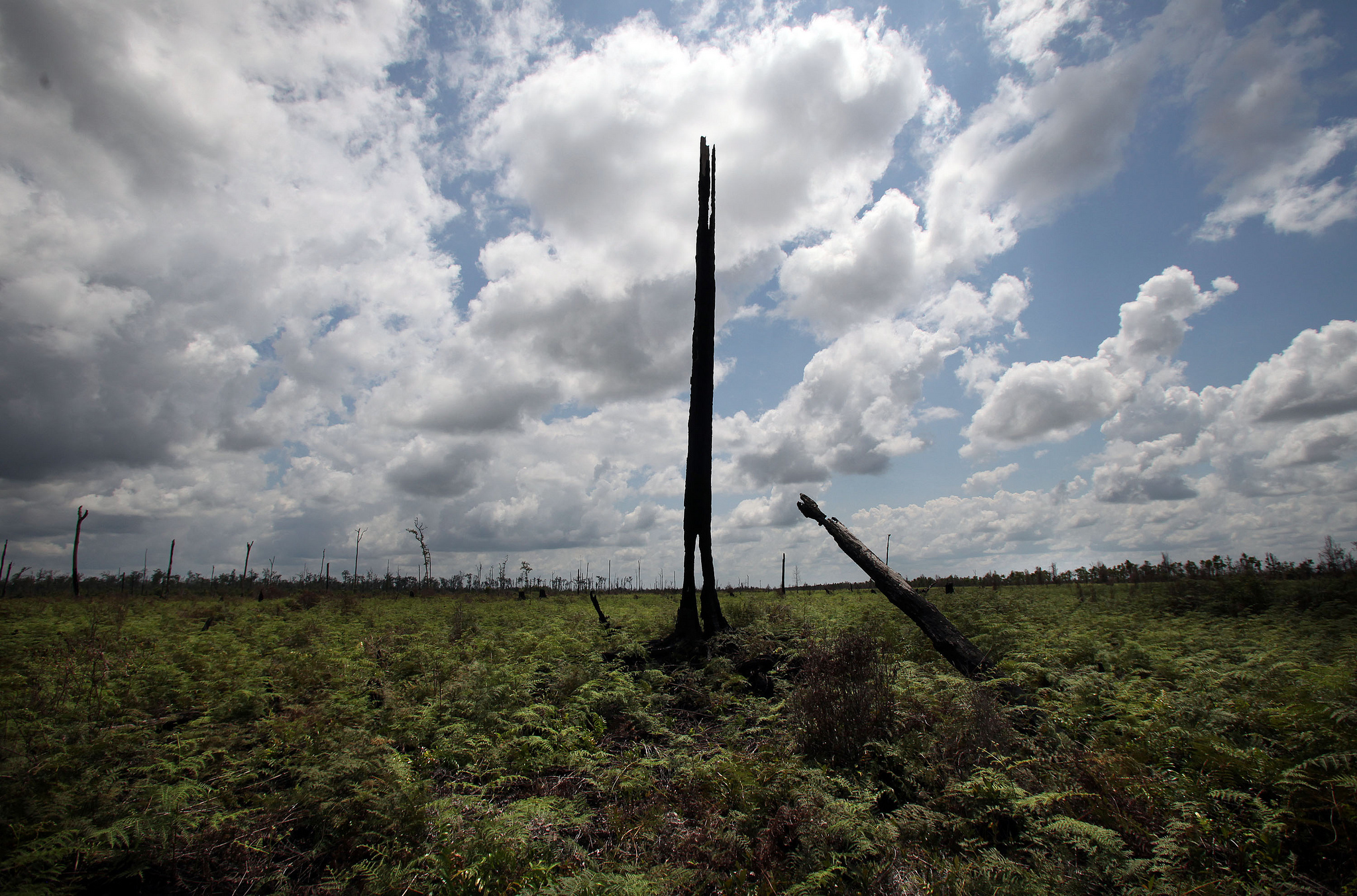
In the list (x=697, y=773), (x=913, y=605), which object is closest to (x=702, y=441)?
(x=913, y=605)

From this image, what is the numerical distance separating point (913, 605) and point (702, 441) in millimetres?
5554

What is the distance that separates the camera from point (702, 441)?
12523mm

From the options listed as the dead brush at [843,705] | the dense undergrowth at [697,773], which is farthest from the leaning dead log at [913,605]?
the dead brush at [843,705]

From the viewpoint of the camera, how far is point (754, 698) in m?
7.71

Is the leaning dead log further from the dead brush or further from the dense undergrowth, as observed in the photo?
the dead brush

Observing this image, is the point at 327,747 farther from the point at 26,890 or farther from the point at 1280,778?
the point at 1280,778

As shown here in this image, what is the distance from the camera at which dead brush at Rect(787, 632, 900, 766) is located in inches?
215

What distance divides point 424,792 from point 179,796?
5.63 feet

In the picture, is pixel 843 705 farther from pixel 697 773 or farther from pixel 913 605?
pixel 913 605

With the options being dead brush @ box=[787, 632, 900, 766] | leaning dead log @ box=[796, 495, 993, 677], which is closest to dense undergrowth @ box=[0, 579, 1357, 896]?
dead brush @ box=[787, 632, 900, 766]

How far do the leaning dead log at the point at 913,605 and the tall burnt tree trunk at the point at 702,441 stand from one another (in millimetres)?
2326

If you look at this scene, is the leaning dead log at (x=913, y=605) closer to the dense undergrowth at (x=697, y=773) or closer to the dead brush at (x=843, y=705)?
the dense undergrowth at (x=697, y=773)

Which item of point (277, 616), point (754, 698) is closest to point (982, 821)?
point (754, 698)

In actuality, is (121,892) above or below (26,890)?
below
